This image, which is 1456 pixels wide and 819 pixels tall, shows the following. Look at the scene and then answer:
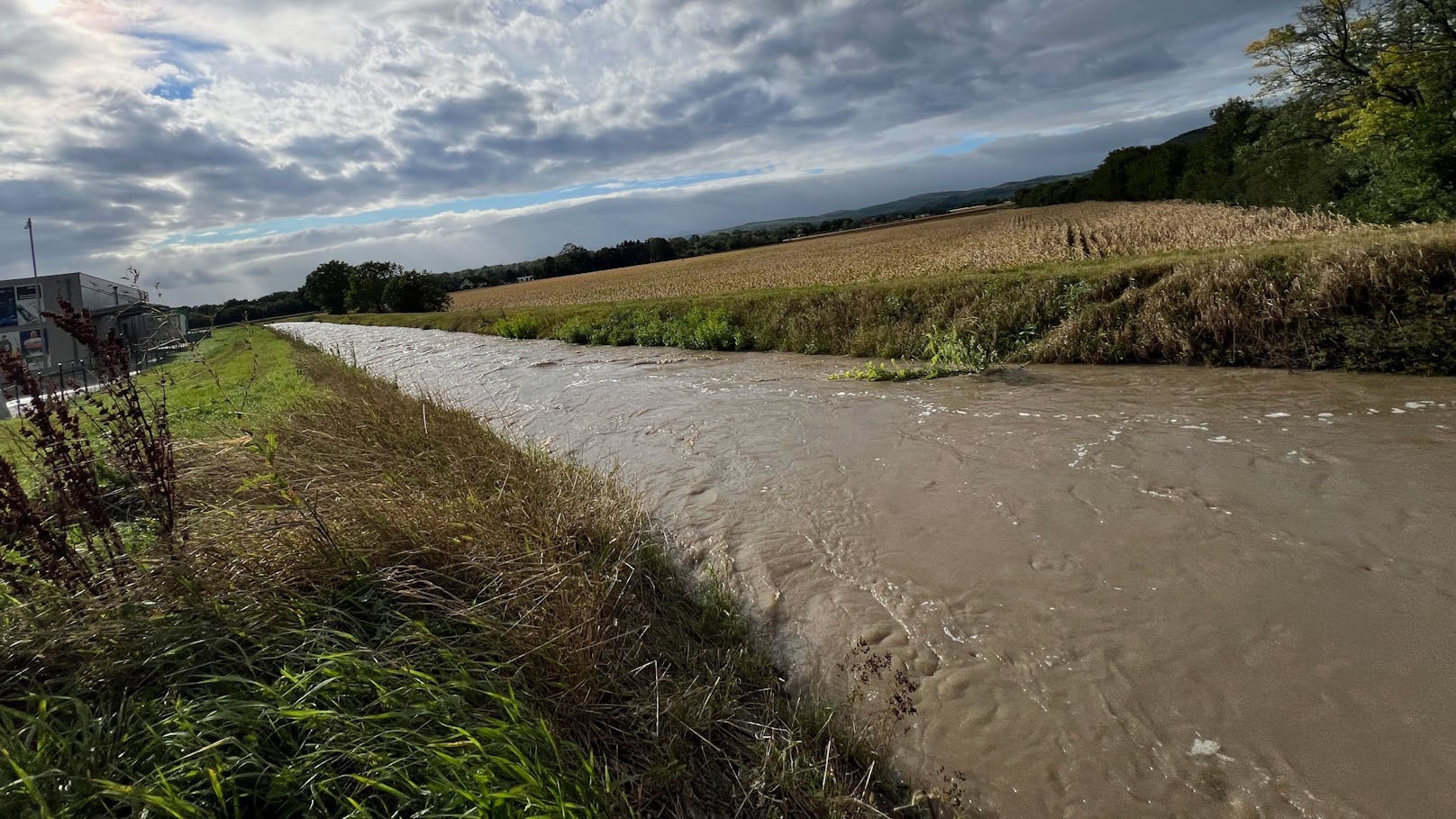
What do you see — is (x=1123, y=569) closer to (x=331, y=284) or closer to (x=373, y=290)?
(x=373, y=290)

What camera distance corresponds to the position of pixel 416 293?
5534cm

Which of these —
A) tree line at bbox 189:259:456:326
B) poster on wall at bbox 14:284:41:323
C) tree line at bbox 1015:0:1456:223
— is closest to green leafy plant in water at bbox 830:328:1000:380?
tree line at bbox 1015:0:1456:223

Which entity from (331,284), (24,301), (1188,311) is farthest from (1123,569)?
(331,284)

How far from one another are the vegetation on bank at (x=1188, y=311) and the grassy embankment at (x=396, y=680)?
809 centimetres

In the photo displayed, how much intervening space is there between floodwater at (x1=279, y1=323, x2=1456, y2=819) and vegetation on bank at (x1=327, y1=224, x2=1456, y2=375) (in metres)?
0.57

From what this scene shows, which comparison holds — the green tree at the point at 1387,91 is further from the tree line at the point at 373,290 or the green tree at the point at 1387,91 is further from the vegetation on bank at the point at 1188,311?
the tree line at the point at 373,290

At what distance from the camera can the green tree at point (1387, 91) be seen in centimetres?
1997

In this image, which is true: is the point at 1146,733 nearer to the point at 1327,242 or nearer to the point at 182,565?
the point at 182,565

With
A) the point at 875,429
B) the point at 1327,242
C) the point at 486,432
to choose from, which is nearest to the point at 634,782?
the point at 486,432

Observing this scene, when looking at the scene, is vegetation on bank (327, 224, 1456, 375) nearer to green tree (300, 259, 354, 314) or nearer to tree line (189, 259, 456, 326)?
tree line (189, 259, 456, 326)

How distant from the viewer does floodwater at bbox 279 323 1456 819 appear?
271 cm

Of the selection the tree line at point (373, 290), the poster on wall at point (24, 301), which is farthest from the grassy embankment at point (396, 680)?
the tree line at point (373, 290)

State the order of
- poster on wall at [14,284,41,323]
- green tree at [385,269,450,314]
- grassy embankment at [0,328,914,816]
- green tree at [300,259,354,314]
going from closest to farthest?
1. grassy embankment at [0,328,914,816]
2. poster on wall at [14,284,41,323]
3. green tree at [385,269,450,314]
4. green tree at [300,259,354,314]

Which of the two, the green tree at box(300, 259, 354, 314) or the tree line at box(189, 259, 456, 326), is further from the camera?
the green tree at box(300, 259, 354, 314)
